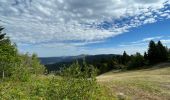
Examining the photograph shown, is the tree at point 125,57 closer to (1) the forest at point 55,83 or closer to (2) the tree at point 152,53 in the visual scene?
(2) the tree at point 152,53

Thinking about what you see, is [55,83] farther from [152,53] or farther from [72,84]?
[152,53]

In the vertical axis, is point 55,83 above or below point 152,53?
below

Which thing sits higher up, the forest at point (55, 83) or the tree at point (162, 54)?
the tree at point (162, 54)

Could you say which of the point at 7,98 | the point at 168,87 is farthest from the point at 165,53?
the point at 7,98

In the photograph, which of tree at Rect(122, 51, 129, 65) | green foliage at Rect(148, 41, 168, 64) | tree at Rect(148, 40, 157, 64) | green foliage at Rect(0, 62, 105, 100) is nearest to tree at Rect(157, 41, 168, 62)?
green foliage at Rect(148, 41, 168, 64)

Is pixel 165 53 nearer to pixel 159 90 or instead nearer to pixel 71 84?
pixel 159 90

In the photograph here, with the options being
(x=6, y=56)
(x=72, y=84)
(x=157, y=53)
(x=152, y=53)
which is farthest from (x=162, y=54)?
(x=72, y=84)

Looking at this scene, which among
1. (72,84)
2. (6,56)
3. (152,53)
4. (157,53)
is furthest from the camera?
(152,53)

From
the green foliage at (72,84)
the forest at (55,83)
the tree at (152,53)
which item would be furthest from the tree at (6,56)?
the tree at (152,53)

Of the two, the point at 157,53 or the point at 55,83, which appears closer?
the point at 55,83

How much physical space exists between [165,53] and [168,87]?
2150 inches

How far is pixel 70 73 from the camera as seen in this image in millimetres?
11750

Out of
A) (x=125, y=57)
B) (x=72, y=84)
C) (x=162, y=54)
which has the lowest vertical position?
(x=72, y=84)

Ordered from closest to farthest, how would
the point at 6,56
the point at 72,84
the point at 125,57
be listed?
the point at 72,84
the point at 6,56
the point at 125,57
